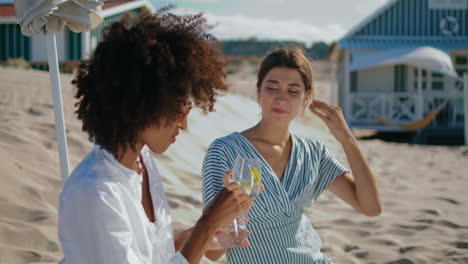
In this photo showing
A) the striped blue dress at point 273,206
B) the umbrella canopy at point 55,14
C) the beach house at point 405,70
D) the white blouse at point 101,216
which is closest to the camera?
the white blouse at point 101,216

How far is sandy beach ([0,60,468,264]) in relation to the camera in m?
3.81

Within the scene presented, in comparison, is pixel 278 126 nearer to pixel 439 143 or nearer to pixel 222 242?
pixel 222 242

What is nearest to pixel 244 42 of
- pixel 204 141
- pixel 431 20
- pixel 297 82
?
pixel 431 20

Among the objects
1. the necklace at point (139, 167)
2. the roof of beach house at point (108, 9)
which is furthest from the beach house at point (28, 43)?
the necklace at point (139, 167)

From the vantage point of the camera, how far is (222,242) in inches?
82.2

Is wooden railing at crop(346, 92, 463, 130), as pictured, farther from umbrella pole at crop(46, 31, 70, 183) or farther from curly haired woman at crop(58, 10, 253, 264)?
curly haired woman at crop(58, 10, 253, 264)

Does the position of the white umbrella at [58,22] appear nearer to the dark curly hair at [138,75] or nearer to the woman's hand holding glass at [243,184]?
the dark curly hair at [138,75]

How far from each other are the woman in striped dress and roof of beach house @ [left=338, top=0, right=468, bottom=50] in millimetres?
15606

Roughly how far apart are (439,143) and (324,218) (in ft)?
38.4

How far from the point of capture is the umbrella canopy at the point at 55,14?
2.35m

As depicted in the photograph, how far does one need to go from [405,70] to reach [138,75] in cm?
1786

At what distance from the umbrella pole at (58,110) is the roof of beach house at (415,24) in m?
16.1

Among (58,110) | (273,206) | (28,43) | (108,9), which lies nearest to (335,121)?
(273,206)

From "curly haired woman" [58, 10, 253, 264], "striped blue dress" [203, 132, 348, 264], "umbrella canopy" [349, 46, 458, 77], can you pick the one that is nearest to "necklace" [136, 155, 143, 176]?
"curly haired woman" [58, 10, 253, 264]
